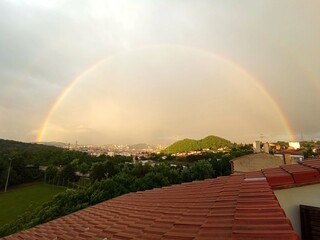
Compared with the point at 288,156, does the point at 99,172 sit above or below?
below

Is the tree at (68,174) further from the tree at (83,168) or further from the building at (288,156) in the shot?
the building at (288,156)

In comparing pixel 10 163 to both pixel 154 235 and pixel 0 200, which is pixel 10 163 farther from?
pixel 154 235

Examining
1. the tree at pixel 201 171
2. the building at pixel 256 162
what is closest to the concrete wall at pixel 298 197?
the building at pixel 256 162

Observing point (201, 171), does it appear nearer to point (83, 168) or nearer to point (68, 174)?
point (68, 174)

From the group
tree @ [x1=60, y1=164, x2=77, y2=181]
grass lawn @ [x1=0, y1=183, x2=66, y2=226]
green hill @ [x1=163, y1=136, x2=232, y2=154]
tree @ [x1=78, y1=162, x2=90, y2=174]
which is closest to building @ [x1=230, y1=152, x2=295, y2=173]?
grass lawn @ [x1=0, y1=183, x2=66, y2=226]

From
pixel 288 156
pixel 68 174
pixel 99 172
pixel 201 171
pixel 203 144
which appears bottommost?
pixel 68 174

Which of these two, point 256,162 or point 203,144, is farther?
point 203,144

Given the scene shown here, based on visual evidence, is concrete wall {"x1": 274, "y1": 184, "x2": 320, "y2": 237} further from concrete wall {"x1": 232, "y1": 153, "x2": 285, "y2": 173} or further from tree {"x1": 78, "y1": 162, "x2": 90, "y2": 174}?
tree {"x1": 78, "y1": 162, "x2": 90, "y2": 174}

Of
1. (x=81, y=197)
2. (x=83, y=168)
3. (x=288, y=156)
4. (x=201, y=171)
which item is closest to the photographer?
(x=81, y=197)

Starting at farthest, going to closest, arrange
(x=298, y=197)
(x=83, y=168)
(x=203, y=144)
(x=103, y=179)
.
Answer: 1. (x=203, y=144)
2. (x=83, y=168)
3. (x=103, y=179)
4. (x=298, y=197)

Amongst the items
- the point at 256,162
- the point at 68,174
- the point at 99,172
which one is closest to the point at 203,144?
the point at 68,174

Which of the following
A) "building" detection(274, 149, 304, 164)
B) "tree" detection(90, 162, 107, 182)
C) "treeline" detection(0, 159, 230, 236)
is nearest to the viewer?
"treeline" detection(0, 159, 230, 236)

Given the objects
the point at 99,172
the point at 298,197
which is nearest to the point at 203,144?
the point at 99,172
